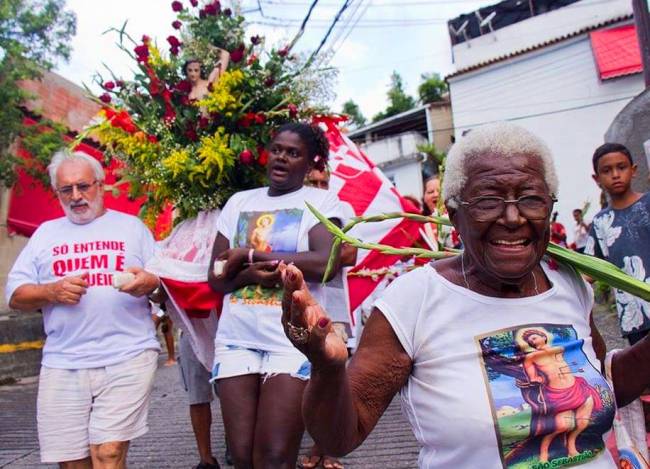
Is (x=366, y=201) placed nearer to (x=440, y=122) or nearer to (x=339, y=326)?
(x=339, y=326)

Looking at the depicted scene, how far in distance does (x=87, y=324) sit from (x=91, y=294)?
0.14m

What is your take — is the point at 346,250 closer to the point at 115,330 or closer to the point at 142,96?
the point at 115,330

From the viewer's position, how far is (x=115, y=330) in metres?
3.06

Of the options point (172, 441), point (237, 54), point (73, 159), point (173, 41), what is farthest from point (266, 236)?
point (172, 441)

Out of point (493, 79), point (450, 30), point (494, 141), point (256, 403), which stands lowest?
point (256, 403)

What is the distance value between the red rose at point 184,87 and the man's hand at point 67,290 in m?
1.35

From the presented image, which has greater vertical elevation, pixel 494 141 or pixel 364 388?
pixel 494 141

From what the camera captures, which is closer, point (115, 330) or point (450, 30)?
point (115, 330)

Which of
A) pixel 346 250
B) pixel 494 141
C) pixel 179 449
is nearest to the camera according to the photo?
pixel 494 141

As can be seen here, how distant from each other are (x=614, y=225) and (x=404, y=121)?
90.6ft

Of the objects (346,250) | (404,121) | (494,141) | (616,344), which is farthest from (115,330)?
(404,121)

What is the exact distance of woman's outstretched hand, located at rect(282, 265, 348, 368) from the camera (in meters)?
1.33

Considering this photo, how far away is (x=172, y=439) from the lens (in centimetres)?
509

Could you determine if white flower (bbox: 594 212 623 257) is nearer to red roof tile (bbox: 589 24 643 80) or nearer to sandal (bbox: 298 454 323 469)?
sandal (bbox: 298 454 323 469)
